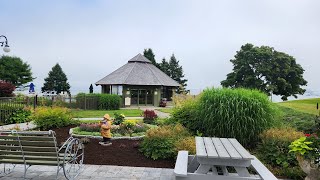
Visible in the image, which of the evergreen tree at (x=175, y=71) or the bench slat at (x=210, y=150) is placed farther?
the evergreen tree at (x=175, y=71)

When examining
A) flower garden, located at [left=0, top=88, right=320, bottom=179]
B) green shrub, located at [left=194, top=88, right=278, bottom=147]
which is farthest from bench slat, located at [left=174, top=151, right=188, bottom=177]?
green shrub, located at [left=194, top=88, right=278, bottom=147]

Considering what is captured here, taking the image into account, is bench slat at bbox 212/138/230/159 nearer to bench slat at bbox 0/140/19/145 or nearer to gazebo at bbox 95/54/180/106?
bench slat at bbox 0/140/19/145

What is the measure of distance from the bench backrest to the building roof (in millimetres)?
29291

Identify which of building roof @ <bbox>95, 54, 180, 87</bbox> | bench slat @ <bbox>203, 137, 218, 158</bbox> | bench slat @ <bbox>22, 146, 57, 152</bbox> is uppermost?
building roof @ <bbox>95, 54, 180, 87</bbox>

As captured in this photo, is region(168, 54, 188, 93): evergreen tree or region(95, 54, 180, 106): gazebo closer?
region(95, 54, 180, 106): gazebo

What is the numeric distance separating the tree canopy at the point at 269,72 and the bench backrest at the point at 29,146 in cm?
4103

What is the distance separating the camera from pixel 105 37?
19188 millimetres

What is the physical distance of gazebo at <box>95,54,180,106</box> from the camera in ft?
116

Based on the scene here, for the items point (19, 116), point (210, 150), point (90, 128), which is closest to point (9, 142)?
point (210, 150)

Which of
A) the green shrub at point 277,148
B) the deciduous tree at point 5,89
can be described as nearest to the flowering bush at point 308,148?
the green shrub at point 277,148

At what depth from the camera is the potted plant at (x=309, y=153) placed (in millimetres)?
5641

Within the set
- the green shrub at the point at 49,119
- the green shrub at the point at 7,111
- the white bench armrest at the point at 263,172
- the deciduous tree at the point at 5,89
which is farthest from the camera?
the deciduous tree at the point at 5,89

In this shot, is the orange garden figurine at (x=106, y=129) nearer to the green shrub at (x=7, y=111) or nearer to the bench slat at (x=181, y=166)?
the bench slat at (x=181, y=166)

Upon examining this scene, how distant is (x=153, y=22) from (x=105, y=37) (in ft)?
14.2
